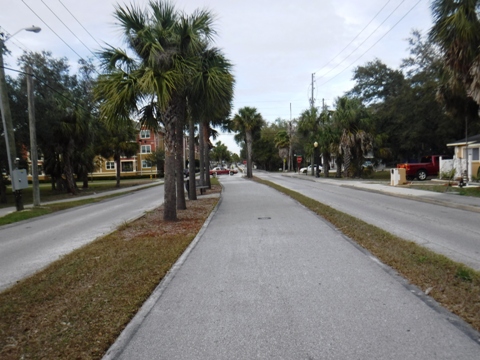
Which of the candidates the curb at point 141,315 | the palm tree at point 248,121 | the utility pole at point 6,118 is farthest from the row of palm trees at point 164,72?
the palm tree at point 248,121

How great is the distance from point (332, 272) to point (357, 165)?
37.3m

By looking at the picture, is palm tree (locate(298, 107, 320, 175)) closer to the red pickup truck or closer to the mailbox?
the red pickup truck

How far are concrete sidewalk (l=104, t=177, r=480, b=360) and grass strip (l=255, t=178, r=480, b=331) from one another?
197 millimetres

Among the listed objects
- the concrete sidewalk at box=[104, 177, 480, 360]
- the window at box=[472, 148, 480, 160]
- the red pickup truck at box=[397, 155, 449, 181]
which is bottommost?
the concrete sidewalk at box=[104, 177, 480, 360]

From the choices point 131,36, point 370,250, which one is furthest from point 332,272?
point 131,36

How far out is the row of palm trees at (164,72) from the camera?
11688 millimetres

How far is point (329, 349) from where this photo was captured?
3947 millimetres

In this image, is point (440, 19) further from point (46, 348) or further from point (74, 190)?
point (74, 190)

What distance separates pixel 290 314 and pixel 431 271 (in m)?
2.72

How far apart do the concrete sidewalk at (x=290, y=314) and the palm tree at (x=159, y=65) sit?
5.15 meters

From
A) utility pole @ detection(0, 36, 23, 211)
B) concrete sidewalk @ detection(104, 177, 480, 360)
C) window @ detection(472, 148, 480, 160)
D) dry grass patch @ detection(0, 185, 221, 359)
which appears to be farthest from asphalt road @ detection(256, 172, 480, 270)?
utility pole @ detection(0, 36, 23, 211)

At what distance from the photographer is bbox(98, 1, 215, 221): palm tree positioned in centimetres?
1169

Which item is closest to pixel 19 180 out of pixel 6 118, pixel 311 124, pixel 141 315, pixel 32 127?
pixel 6 118

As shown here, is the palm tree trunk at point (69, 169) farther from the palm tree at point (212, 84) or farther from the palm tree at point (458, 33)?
the palm tree at point (458, 33)
